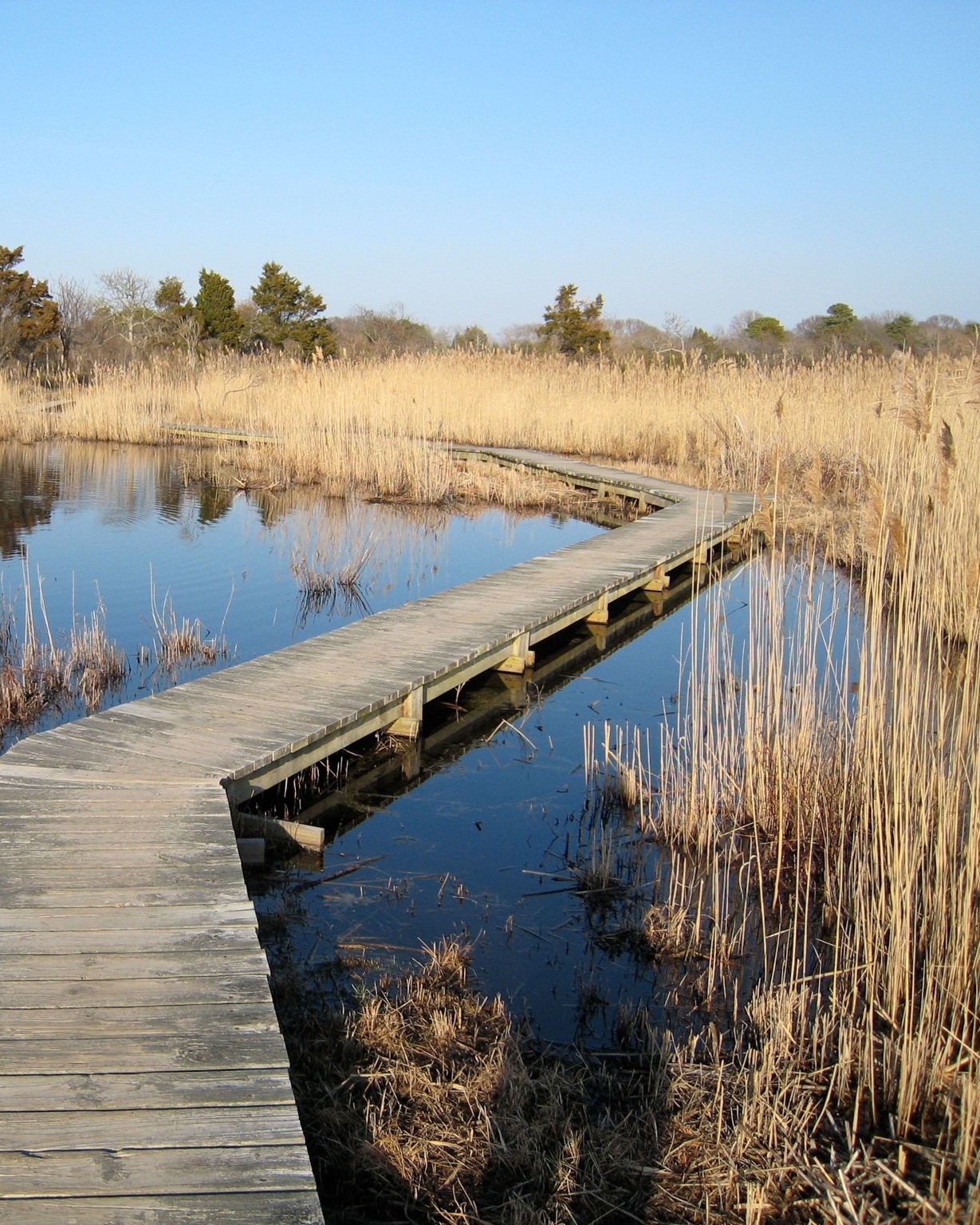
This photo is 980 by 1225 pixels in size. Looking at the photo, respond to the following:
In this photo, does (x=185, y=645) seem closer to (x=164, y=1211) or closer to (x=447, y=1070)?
(x=447, y=1070)

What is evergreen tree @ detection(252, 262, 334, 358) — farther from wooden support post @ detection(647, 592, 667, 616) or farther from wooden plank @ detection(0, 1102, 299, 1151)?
wooden plank @ detection(0, 1102, 299, 1151)

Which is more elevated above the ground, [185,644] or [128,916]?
[185,644]

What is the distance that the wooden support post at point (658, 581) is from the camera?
8.05 metres

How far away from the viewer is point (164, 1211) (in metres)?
1.70

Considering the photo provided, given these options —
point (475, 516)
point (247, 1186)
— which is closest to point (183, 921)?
point (247, 1186)

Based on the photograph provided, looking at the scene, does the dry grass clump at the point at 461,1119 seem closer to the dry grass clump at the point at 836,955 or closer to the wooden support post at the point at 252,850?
the dry grass clump at the point at 836,955

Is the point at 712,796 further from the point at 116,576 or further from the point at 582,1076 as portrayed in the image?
the point at 116,576

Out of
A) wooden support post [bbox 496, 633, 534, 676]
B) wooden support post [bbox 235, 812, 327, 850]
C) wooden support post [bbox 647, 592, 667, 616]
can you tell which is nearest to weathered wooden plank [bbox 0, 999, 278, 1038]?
wooden support post [bbox 235, 812, 327, 850]

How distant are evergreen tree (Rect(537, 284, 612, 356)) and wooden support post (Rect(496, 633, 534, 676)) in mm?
19978

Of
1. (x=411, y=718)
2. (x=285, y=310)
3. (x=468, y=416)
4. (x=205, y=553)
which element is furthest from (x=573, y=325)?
(x=411, y=718)

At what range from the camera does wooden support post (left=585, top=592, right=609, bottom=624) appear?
690cm

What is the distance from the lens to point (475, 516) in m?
11.2

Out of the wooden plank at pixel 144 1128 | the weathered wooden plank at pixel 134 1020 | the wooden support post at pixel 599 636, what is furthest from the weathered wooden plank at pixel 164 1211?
the wooden support post at pixel 599 636

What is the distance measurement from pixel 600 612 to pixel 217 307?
65.3 feet
